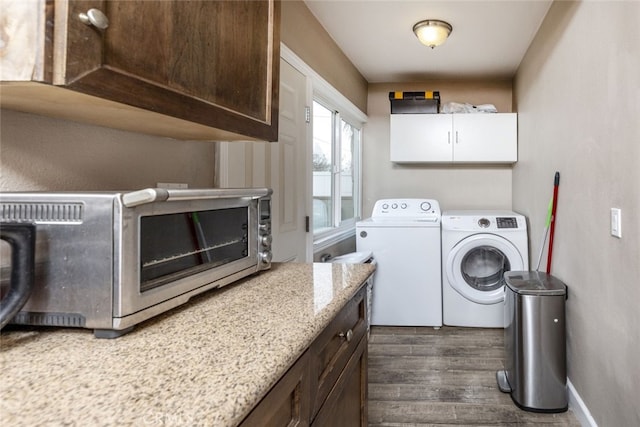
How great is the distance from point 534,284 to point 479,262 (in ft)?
4.31

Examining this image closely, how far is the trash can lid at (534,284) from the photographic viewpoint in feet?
6.75

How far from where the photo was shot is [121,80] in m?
0.72

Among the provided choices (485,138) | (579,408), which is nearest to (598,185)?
(579,408)

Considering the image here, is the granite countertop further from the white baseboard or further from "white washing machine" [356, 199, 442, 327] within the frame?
"white washing machine" [356, 199, 442, 327]

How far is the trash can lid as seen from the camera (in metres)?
2.06

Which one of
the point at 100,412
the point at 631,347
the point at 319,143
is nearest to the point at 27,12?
the point at 100,412

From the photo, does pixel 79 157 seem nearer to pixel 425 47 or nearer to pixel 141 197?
pixel 141 197

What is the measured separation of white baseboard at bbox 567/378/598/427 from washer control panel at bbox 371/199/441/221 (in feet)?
6.12

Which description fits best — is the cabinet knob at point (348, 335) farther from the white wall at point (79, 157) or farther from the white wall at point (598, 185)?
the white wall at point (598, 185)

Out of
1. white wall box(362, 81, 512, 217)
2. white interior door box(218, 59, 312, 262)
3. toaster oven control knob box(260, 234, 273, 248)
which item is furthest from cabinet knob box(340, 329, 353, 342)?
white wall box(362, 81, 512, 217)

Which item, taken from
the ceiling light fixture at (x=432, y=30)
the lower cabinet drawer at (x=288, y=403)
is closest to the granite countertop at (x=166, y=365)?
the lower cabinet drawer at (x=288, y=403)

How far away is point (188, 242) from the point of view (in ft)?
3.26

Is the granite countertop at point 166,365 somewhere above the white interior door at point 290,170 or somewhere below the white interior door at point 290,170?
below

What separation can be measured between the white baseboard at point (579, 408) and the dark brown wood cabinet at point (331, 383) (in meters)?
1.27
